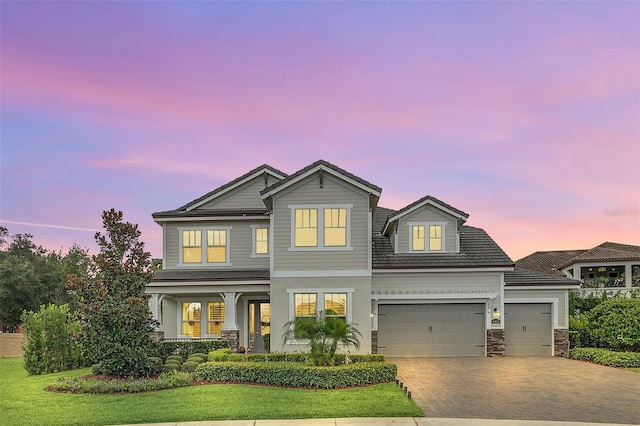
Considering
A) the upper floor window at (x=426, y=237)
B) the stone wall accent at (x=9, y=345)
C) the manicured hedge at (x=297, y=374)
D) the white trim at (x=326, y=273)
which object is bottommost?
the stone wall accent at (x=9, y=345)

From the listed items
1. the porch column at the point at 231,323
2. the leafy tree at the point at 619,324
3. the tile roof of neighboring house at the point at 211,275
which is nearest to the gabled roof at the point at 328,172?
the tile roof of neighboring house at the point at 211,275

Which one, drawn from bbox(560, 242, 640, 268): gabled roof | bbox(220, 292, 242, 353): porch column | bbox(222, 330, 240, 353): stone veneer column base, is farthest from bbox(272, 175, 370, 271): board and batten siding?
Answer: bbox(560, 242, 640, 268): gabled roof

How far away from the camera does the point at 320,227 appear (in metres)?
17.3

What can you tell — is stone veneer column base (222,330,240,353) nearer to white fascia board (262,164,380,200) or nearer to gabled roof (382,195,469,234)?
white fascia board (262,164,380,200)

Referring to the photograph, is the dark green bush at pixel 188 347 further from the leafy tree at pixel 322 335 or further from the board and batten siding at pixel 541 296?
the board and batten siding at pixel 541 296

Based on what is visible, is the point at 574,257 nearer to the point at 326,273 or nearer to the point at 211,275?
the point at 326,273

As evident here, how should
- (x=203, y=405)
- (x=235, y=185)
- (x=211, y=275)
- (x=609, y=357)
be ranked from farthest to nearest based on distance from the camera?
(x=235, y=185) < (x=211, y=275) < (x=609, y=357) < (x=203, y=405)

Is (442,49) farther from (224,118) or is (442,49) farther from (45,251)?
(45,251)

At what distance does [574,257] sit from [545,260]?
3.62 meters

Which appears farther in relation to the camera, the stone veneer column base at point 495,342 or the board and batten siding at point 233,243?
the board and batten siding at point 233,243

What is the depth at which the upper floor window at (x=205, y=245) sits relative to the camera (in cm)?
2039

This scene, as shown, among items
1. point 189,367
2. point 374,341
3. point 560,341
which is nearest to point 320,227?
point 374,341

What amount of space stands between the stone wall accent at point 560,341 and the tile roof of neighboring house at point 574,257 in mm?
12894

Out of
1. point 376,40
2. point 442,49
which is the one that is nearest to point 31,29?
point 376,40
